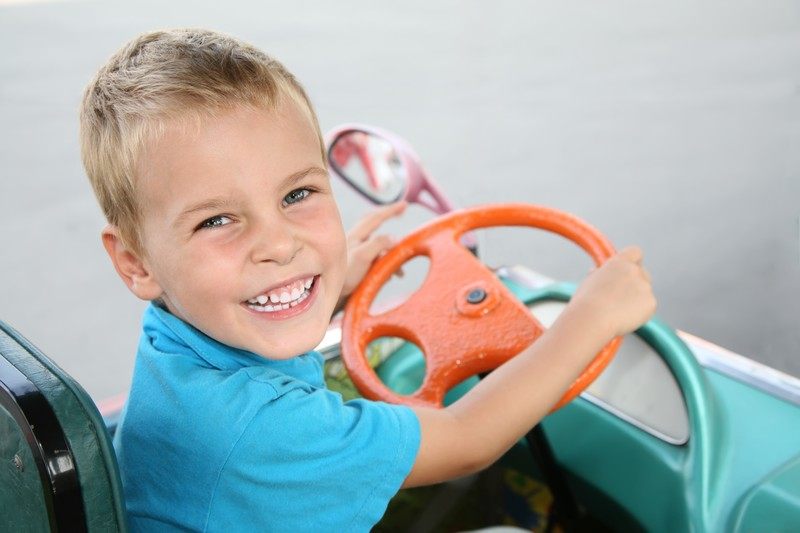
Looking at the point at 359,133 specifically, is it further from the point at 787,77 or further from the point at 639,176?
the point at 787,77

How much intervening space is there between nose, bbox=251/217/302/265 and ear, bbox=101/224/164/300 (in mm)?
91

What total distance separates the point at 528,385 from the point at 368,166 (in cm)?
62

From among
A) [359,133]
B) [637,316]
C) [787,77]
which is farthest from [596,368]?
[787,77]

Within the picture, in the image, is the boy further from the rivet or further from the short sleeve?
the rivet

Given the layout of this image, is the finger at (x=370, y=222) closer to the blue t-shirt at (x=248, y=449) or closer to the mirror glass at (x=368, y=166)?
the mirror glass at (x=368, y=166)

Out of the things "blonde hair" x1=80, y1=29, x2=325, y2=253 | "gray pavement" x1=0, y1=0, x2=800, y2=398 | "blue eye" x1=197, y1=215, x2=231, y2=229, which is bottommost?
"gray pavement" x1=0, y1=0, x2=800, y2=398

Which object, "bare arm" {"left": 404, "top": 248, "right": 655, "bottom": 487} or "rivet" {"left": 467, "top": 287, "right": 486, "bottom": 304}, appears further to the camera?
"rivet" {"left": 467, "top": 287, "right": 486, "bottom": 304}

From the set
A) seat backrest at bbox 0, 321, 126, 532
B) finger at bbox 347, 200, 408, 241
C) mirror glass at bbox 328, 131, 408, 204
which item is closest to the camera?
seat backrest at bbox 0, 321, 126, 532

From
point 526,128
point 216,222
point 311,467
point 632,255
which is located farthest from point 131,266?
point 526,128

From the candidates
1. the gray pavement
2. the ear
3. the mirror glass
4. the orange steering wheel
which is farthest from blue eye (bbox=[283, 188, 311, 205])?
the gray pavement

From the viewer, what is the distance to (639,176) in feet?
6.72

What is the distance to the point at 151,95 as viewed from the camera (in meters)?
0.60

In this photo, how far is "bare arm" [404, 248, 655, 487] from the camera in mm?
643

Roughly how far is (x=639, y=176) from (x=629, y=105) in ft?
1.28
